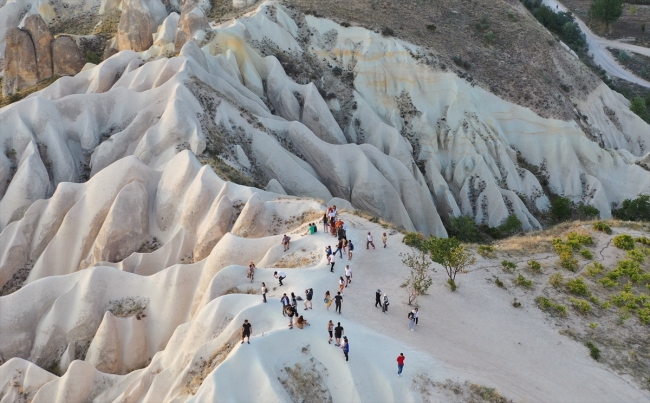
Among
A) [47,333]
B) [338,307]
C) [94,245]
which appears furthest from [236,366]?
[94,245]

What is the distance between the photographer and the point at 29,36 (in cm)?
5338

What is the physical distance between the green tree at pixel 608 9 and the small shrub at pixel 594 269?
78.5 meters

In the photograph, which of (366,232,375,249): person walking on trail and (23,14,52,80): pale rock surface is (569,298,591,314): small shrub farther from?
(23,14,52,80): pale rock surface

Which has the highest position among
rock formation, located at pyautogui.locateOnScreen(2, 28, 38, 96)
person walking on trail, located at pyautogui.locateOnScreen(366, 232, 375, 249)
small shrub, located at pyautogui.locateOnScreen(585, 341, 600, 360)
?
person walking on trail, located at pyautogui.locateOnScreen(366, 232, 375, 249)

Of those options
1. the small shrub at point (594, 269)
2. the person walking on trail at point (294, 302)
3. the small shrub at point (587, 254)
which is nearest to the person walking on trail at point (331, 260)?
the person walking on trail at point (294, 302)

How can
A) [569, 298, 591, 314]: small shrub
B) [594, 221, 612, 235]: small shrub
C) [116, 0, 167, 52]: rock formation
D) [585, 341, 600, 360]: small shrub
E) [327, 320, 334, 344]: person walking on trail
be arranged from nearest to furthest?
1. [327, 320, 334, 344]: person walking on trail
2. [585, 341, 600, 360]: small shrub
3. [569, 298, 591, 314]: small shrub
4. [594, 221, 612, 235]: small shrub
5. [116, 0, 167, 52]: rock formation

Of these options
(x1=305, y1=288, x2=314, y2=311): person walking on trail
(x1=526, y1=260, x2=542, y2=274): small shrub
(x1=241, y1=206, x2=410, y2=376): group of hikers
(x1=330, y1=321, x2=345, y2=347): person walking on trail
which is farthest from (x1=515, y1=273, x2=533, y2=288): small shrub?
(x1=330, y1=321, x2=345, y2=347): person walking on trail

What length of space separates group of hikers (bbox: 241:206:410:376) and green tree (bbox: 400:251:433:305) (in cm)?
126

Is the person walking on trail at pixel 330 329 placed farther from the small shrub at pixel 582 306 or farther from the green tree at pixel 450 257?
the small shrub at pixel 582 306

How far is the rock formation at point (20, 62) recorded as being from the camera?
175 ft

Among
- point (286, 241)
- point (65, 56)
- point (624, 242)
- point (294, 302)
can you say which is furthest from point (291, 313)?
point (65, 56)

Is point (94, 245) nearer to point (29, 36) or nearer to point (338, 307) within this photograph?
point (338, 307)

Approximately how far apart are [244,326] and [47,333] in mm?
14190

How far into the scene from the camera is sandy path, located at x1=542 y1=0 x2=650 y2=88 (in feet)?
271
